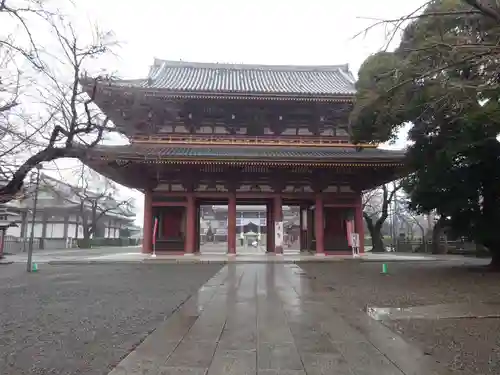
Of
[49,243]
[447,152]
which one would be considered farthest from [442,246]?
[49,243]

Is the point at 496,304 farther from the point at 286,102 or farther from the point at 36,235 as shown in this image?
the point at 36,235

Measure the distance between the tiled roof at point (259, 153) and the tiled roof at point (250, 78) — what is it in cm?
300

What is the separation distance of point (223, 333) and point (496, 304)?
5.99m

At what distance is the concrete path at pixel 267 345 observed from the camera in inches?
170

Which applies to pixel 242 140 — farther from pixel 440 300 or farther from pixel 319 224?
pixel 440 300

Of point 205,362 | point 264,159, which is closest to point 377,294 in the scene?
point 205,362

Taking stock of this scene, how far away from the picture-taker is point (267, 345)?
518cm

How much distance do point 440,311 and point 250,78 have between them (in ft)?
72.8

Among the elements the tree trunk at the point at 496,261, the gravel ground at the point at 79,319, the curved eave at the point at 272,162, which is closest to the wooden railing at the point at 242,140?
the curved eave at the point at 272,162

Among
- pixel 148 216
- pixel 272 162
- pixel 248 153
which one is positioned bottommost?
pixel 148 216

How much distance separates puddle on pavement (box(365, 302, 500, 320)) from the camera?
7.01 metres

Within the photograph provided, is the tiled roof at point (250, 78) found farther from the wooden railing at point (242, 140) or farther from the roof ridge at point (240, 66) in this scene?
the wooden railing at point (242, 140)

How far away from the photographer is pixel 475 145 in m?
12.6

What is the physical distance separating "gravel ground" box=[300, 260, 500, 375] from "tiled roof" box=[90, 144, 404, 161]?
668 centimetres
